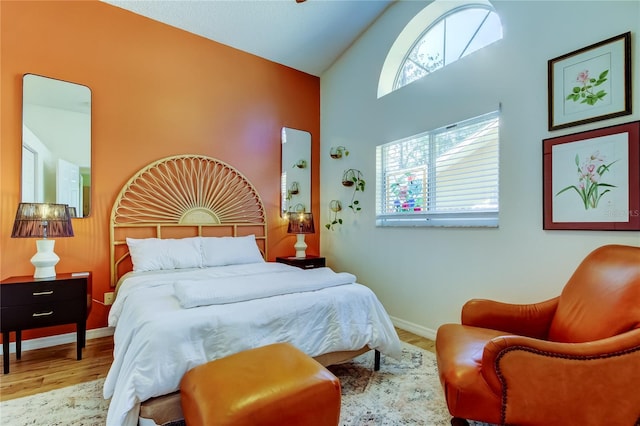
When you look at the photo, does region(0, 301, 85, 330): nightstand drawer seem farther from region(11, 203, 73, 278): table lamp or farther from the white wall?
the white wall

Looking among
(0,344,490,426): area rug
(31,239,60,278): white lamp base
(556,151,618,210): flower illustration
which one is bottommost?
(0,344,490,426): area rug

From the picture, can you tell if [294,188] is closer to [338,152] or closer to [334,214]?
[334,214]

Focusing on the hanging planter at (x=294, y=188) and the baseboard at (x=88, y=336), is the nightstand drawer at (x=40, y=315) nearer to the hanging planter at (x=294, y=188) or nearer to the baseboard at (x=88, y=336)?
the baseboard at (x=88, y=336)

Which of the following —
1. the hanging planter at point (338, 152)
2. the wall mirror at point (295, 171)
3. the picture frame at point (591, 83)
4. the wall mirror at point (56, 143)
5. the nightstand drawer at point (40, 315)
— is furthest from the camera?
the wall mirror at point (295, 171)

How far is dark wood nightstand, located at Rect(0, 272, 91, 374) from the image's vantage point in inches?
87.2

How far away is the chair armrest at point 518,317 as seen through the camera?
6.03 feet

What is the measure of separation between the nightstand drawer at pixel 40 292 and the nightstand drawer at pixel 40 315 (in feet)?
0.12

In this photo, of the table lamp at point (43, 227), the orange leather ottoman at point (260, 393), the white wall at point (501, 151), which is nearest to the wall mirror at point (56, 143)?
the table lamp at point (43, 227)

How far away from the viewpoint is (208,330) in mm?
1558

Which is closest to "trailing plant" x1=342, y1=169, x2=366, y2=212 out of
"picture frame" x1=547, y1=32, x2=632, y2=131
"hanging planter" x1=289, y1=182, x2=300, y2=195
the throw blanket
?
"hanging planter" x1=289, y1=182, x2=300, y2=195

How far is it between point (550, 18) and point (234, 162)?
3.18 m

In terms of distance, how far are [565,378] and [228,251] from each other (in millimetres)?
2814

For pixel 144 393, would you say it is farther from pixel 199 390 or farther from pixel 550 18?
pixel 550 18

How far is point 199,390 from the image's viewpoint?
126 cm
